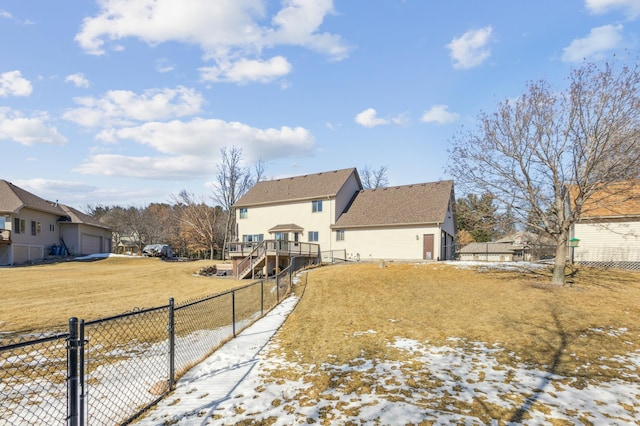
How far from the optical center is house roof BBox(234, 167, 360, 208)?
32.6 metres

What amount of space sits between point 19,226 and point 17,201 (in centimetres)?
218

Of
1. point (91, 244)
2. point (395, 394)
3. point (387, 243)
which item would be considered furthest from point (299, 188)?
point (395, 394)

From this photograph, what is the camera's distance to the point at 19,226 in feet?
101

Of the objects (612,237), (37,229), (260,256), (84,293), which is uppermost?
(37,229)

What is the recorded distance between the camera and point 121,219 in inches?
2378

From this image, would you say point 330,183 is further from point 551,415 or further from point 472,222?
point 551,415

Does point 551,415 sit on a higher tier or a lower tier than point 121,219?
lower

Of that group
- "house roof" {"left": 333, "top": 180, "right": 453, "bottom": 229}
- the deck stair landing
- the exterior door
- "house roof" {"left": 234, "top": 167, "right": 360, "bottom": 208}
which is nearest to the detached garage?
"house roof" {"left": 234, "top": 167, "right": 360, "bottom": 208}

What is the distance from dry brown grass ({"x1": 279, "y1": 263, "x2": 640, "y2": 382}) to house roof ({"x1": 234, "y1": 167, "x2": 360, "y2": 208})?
586 inches

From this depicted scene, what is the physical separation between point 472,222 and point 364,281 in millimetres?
6060

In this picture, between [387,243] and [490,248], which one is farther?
[490,248]

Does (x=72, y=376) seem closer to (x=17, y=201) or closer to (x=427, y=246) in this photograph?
(x=427, y=246)

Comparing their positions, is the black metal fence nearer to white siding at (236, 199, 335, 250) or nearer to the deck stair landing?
the deck stair landing

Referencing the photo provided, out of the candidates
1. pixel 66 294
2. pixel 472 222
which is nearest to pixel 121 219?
pixel 66 294
